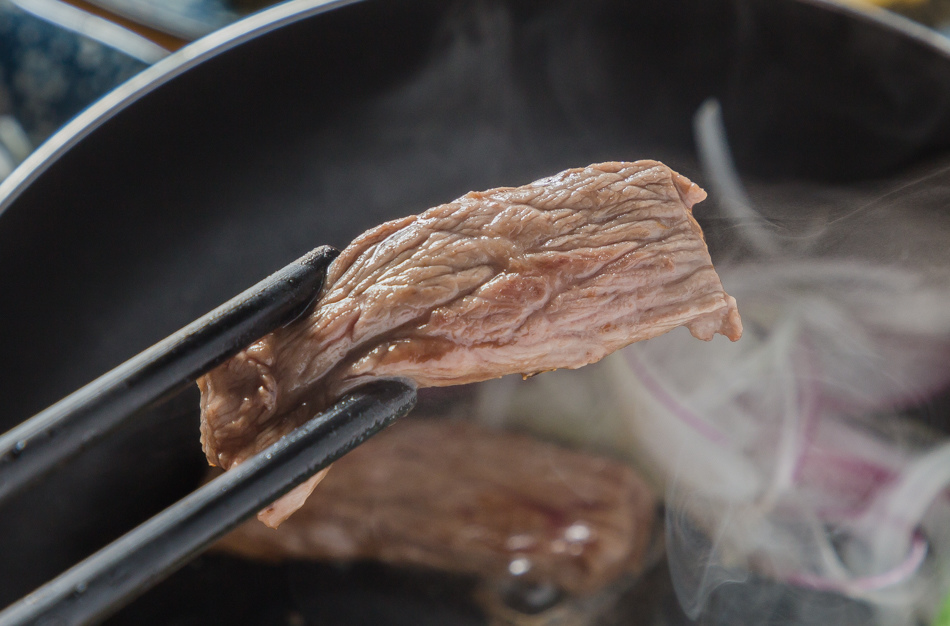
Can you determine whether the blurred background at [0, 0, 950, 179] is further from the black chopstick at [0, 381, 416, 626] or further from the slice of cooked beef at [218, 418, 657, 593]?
the black chopstick at [0, 381, 416, 626]

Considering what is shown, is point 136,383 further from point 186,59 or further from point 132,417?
point 186,59

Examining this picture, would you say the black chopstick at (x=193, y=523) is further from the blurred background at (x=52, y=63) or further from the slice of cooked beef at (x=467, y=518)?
the blurred background at (x=52, y=63)

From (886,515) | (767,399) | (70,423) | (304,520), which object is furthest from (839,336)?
(70,423)

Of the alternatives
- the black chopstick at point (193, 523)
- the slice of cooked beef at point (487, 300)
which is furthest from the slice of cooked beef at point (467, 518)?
the black chopstick at point (193, 523)

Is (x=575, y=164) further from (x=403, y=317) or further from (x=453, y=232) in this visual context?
(x=403, y=317)

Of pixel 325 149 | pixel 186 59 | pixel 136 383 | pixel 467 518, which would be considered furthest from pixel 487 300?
pixel 186 59
